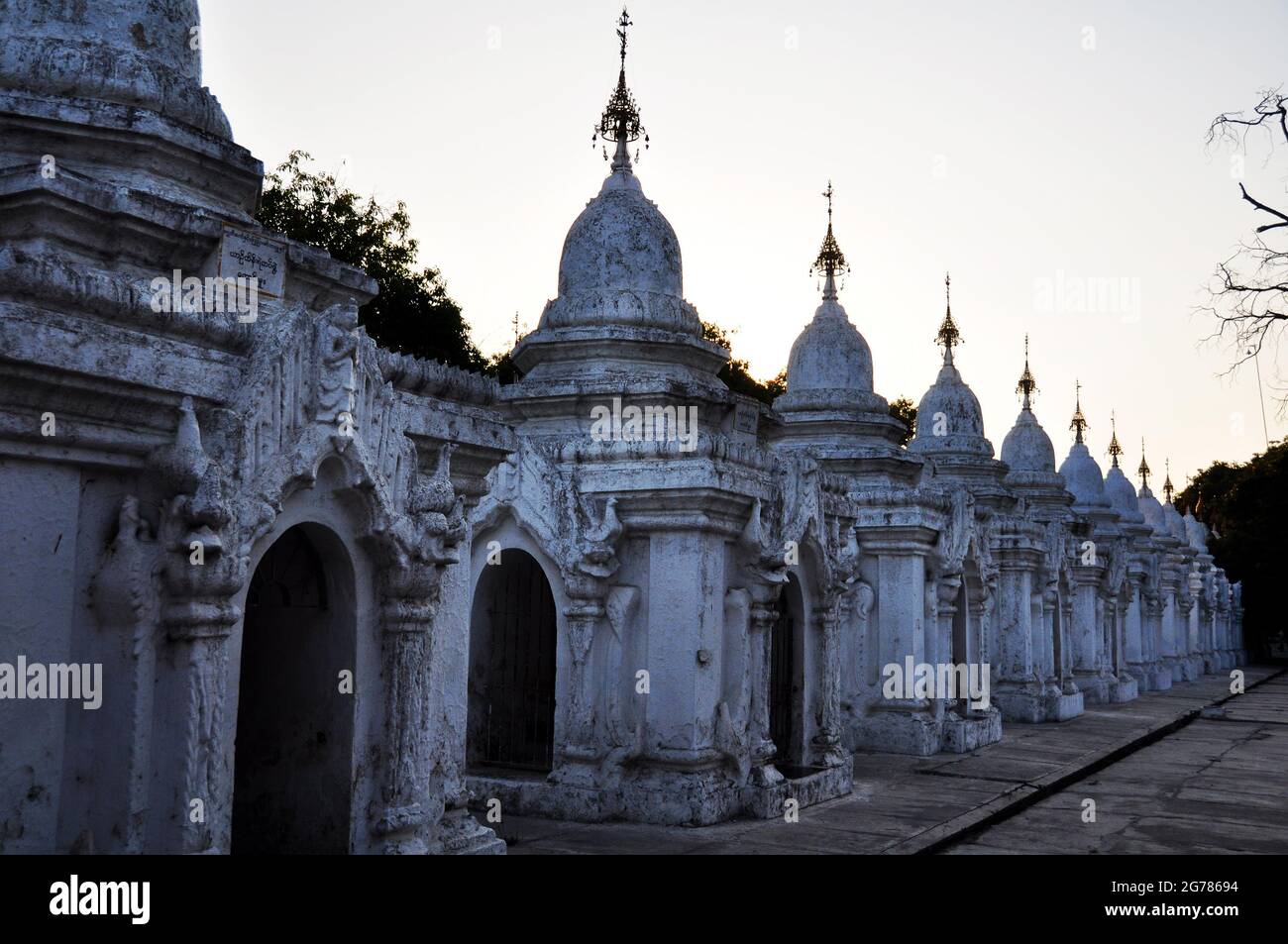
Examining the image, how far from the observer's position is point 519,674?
464 inches

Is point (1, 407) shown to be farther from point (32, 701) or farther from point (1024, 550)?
point (1024, 550)

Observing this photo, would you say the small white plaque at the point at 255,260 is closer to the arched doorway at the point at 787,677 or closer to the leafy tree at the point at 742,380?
the arched doorway at the point at 787,677

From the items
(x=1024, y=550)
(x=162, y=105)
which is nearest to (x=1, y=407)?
(x=162, y=105)

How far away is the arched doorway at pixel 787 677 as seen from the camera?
494 inches

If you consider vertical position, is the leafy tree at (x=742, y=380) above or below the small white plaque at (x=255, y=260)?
above

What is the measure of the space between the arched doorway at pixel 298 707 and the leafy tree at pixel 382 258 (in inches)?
738

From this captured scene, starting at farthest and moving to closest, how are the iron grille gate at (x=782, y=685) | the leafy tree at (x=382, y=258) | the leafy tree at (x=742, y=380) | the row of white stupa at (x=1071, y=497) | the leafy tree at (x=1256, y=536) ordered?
the leafy tree at (x=1256, y=536) → the leafy tree at (x=742, y=380) → the leafy tree at (x=382, y=258) → the row of white stupa at (x=1071, y=497) → the iron grille gate at (x=782, y=685)

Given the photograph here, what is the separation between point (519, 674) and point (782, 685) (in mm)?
2710

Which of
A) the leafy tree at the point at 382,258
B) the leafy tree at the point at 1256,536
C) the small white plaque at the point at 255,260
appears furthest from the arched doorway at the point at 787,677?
the leafy tree at the point at 1256,536

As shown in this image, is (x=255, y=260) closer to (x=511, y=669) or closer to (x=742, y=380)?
(x=511, y=669)

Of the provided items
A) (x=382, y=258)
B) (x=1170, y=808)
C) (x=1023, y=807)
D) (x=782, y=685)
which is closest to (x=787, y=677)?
(x=782, y=685)

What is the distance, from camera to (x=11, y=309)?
492 centimetres
